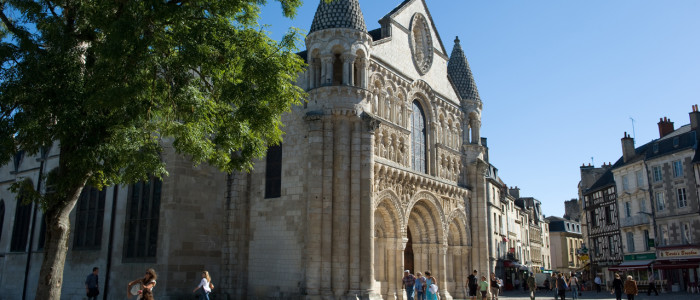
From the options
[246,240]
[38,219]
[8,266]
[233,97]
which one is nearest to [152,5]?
[233,97]

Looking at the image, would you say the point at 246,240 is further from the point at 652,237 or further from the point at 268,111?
the point at 652,237

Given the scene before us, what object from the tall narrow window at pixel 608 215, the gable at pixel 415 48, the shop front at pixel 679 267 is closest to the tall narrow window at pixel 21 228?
the gable at pixel 415 48

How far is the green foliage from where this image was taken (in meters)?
11.9

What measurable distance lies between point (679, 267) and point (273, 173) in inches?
1047

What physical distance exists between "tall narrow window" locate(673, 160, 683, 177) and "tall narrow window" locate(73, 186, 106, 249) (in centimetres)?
3389

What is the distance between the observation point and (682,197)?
3559cm

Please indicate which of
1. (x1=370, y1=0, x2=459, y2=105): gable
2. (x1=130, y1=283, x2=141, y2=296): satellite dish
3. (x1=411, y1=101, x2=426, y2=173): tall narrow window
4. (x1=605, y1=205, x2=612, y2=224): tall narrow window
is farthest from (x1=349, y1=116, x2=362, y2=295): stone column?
(x1=605, y1=205, x2=612, y2=224): tall narrow window

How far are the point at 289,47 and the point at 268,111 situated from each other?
1747 mm

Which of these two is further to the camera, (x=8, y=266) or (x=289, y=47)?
(x=8, y=266)

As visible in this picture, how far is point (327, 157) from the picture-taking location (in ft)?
68.7

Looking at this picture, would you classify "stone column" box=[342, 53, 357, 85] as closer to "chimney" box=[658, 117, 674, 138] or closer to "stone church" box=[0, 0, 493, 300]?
"stone church" box=[0, 0, 493, 300]

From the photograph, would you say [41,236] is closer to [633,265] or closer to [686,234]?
[633,265]

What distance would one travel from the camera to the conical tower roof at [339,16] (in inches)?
856

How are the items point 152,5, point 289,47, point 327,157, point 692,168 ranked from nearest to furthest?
point 152,5 < point 289,47 < point 327,157 < point 692,168
